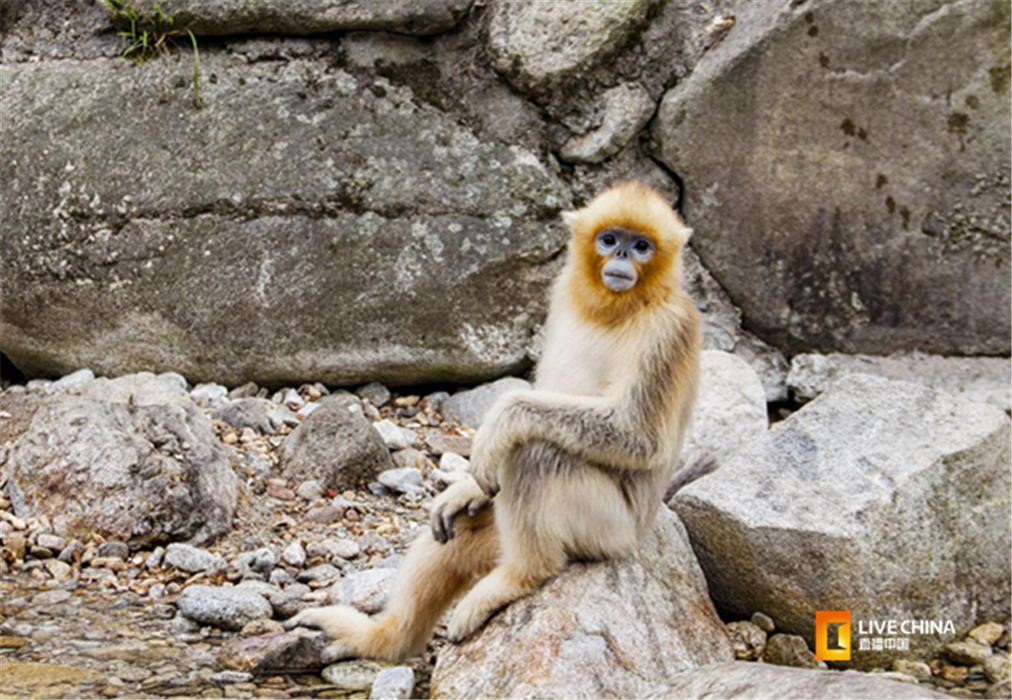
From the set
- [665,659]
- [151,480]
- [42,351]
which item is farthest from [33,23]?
[665,659]

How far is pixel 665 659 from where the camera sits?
420 centimetres

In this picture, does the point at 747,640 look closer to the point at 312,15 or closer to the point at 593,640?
the point at 593,640

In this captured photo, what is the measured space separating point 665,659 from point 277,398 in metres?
3.47

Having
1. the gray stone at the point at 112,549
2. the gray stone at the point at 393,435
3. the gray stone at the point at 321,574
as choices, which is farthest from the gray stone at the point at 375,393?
the gray stone at the point at 112,549

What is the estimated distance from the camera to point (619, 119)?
705 cm

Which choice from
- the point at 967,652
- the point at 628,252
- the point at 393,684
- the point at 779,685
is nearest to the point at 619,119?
the point at 628,252

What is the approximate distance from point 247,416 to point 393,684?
2660mm

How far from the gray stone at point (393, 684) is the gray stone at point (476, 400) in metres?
2.65

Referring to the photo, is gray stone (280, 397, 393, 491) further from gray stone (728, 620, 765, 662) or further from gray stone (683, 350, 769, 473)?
gray stone (728, 620, 765, 662)

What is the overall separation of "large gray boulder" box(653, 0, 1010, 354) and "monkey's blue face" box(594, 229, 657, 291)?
109 inches

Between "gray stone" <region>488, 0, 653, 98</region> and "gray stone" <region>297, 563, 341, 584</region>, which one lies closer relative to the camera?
"gray stone" <region>297, 563, 341, 584</region>

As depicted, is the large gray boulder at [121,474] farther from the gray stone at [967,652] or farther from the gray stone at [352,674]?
the gray stone at [967,652]

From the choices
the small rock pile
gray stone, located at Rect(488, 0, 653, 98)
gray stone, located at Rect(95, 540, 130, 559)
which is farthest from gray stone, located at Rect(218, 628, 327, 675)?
gray stone, located at Rect(488, 0, 653, 98)

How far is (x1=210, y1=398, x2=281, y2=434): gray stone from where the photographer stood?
6.50 m
